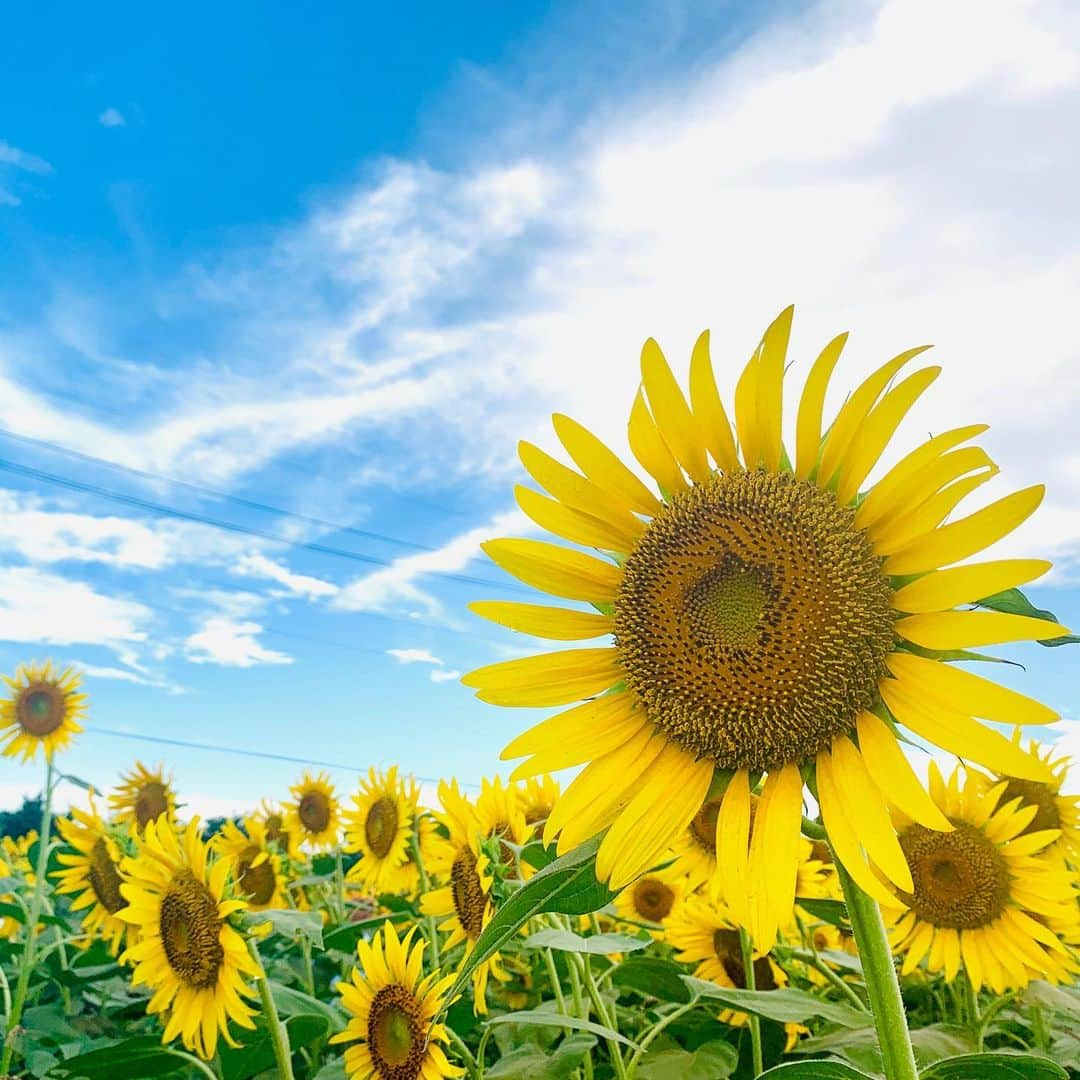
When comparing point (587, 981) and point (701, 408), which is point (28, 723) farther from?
point (701, 408)

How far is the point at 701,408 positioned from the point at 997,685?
732 millimetres

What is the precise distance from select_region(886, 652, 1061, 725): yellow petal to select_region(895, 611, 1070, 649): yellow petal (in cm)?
4

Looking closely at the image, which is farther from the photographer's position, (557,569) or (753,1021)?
(753,1021)

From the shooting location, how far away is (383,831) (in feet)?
17.5

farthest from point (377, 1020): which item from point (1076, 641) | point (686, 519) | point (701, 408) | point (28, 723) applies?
point (28, 723)

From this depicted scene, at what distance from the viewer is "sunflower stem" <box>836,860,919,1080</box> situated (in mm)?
1654

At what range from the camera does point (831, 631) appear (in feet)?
6.12

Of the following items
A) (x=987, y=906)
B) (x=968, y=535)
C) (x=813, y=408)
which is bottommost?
(x=987, y=906)

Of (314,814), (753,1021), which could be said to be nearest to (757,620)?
(753,1021)

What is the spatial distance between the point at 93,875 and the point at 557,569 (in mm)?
4063

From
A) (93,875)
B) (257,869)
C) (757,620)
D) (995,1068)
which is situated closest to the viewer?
(995,1068)

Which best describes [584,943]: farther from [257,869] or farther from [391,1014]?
[257,869]

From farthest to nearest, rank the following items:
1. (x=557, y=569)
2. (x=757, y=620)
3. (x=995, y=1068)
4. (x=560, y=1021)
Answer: (x=560, y=1021)
(x=557, y=569)
(x=757, y=620)
(x=995, y=1068)

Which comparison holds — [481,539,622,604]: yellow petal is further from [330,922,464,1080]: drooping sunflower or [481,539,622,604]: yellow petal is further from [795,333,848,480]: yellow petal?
[330,922,464,1080]: drooping sunflower
